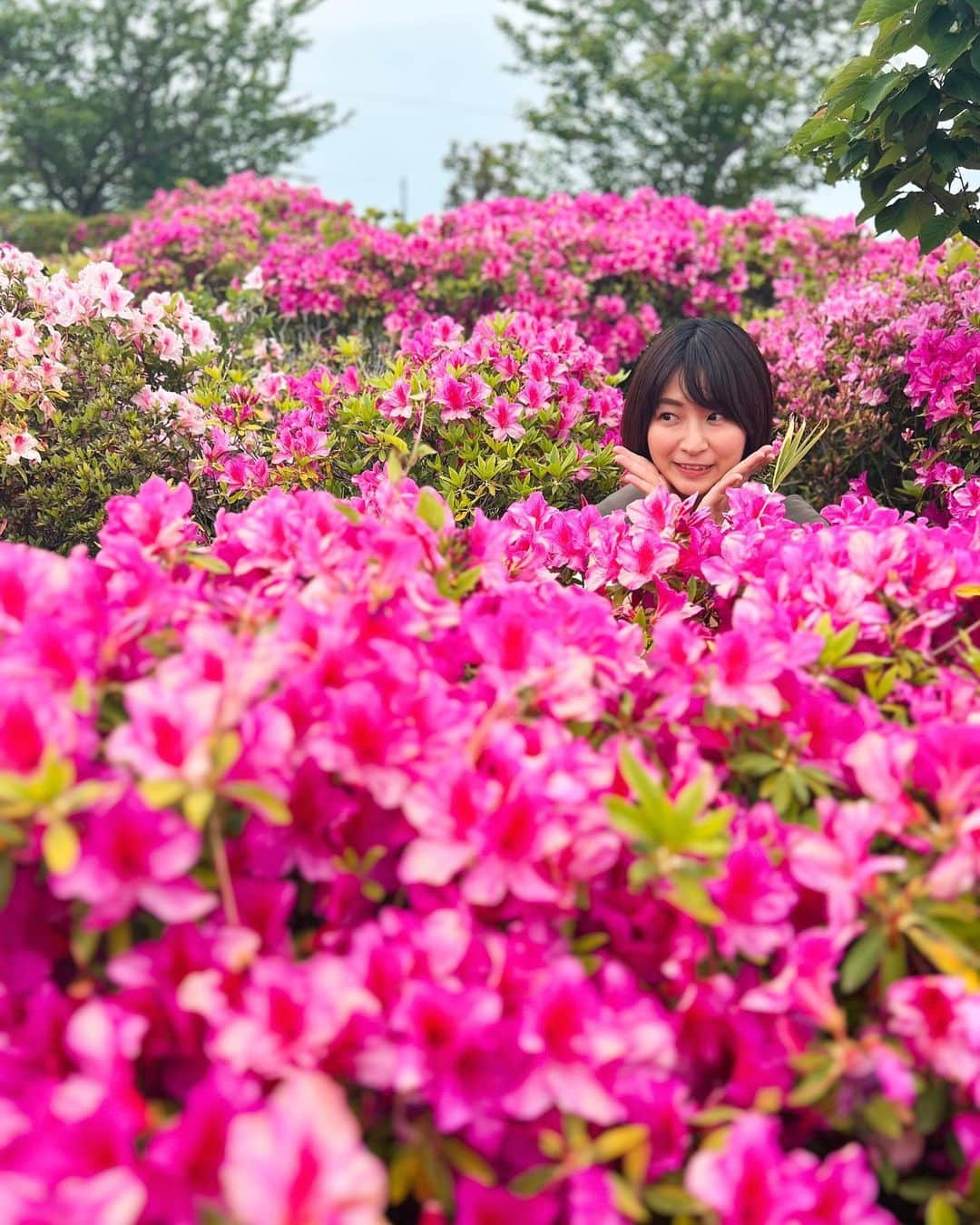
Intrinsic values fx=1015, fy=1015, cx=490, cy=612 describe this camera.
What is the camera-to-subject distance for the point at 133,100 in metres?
20.9

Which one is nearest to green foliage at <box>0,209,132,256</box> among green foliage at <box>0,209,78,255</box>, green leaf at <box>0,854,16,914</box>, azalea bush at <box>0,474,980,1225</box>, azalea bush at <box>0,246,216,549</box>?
green foliage at <box>0,209,78,255</box>

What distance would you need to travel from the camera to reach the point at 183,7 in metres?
20.7

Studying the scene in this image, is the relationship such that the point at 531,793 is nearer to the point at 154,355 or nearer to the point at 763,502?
the point at 763,502

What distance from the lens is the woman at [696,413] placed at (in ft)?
9.65

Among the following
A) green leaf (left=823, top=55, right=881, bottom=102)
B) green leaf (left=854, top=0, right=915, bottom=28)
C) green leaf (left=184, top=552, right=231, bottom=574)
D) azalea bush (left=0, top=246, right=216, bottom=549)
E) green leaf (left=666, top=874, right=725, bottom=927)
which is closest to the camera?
green leaf (left=666, top=874, right=725, bottom=927)

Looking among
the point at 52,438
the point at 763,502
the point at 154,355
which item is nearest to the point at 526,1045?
the point at 763,502

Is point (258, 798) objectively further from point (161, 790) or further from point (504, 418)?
point (504, 418)

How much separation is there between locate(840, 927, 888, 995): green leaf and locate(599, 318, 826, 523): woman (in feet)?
6.32

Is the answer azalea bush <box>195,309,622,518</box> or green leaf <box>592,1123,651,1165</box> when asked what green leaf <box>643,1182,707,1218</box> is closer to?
green leaf <box>592,1123,651,1165</box>

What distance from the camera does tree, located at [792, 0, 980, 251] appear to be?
8.49ft

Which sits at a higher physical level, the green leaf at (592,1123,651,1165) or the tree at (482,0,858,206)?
the tree at (482,0,858,206)

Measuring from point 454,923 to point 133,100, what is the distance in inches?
937

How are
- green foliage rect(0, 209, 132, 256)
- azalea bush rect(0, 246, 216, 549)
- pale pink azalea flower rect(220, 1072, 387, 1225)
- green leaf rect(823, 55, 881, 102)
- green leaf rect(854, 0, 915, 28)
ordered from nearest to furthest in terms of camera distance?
pale pink azalea flower rect(220, 1072, 387, 1225)
green leaf rect(854, 0, 915, 28)
green leaf rect(823, 55, 881, 102)
azalea bush rect(0, 246, 216, 549)
green foliage rect(0, 209, 132, 256)

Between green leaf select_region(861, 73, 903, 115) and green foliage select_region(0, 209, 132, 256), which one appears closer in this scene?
green leaf select_region(861, 73, 903, 115)
